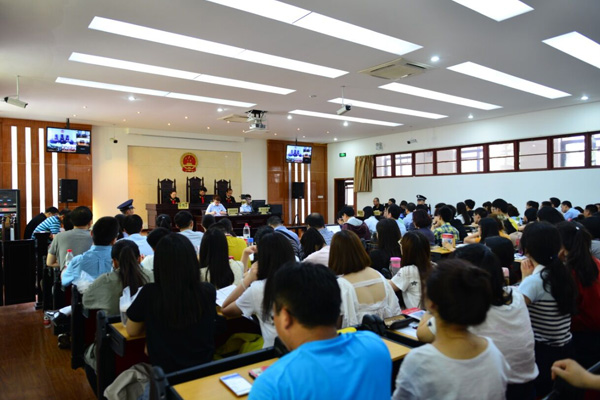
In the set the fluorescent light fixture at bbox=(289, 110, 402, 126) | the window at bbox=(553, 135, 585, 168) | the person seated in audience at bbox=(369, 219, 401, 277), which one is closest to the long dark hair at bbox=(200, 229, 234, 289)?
the person seated in audience at bbox=(369, 219, 401, 277)

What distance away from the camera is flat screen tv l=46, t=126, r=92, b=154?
10.5 meters

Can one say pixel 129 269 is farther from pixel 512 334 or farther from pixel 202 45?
pixel 202 45

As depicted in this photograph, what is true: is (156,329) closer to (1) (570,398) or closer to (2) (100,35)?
(1) (570,398)

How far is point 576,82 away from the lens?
7590 mm

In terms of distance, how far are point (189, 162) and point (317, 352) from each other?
1310 cm

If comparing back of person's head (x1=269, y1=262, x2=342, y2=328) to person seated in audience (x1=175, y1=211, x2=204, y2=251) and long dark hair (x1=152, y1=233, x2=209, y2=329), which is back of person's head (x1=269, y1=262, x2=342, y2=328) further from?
person seated in audience (x1=175, y1=211, x2=204, y2=251)

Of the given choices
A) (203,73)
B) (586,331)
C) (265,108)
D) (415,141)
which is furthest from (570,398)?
(415,141)

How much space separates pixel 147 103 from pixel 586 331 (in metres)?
8.77

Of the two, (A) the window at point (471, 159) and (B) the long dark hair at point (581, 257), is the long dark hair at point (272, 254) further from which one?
(A) the window at point (471, 159)

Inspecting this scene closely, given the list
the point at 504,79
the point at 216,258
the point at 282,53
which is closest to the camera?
the point at 216,258

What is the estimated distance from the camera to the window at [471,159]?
1167 cm

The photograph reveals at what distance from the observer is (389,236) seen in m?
4.24

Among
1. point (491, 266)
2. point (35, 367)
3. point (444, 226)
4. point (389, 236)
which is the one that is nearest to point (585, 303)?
point (491, 266)

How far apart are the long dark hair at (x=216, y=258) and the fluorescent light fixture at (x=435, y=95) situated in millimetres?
5711
